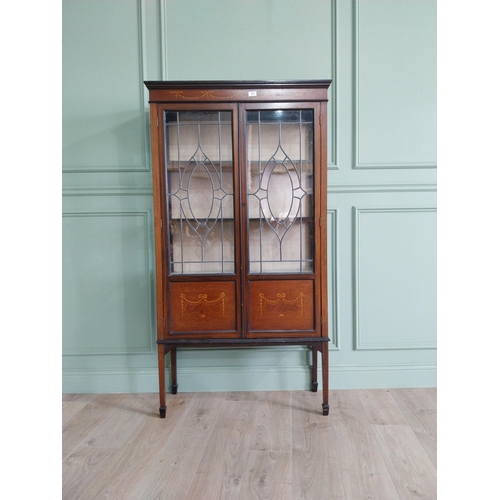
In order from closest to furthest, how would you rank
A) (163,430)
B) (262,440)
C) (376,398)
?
(262,440)
(163,430)
(376,398)

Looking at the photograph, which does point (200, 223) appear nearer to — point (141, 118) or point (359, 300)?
point (141, 118)

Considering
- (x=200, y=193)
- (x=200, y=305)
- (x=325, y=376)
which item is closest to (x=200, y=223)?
(x=200, y=193)

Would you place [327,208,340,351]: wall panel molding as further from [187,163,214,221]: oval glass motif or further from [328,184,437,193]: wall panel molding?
[187,163,214,221]: oval glass motif

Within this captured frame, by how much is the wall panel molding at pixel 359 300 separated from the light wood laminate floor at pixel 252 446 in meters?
0.27

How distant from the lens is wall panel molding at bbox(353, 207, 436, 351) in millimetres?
2486

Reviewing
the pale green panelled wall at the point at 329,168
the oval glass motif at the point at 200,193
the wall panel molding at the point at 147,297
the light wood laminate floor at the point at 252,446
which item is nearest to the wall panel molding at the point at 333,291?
the pale green panelled wall at the point at 329,168

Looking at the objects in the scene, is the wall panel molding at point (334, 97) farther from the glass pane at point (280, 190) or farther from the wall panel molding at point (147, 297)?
the wall panel molding at point (147, 297)

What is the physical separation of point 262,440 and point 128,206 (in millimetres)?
A: 1538

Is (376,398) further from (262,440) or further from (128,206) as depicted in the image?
(128,206)

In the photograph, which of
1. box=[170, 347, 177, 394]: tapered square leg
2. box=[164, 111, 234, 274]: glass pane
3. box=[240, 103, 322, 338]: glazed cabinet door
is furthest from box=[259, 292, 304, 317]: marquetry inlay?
box=[170, 347, 177, 394]: tapered square leg

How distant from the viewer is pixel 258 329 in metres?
2.14

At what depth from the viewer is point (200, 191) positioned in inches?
85.0
